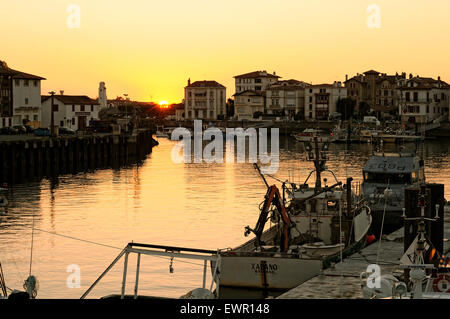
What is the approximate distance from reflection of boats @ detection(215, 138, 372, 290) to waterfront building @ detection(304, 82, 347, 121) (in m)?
148

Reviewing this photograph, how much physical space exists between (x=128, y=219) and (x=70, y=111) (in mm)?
79451

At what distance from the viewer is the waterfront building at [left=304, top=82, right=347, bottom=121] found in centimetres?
18388

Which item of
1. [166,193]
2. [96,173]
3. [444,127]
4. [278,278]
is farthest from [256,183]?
[444,127]

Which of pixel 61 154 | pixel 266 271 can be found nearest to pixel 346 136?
pixel 61 154

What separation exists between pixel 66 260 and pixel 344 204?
10.6 metres

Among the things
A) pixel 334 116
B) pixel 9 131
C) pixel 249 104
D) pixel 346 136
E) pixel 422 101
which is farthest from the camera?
pixel 249 104

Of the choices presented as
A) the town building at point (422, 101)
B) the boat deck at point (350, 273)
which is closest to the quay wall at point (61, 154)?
the boat deck at point (350, 273)

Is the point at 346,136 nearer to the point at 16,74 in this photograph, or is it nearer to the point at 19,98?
the point at 19,98

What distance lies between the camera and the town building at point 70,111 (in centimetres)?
12194

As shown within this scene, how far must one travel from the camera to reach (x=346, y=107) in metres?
178

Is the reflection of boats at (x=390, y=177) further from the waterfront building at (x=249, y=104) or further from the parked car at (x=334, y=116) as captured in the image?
the waterfront building at (x=249, y=104)

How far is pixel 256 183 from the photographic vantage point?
69.4 metres

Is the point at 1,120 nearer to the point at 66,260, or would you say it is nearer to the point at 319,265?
the point at 66,260

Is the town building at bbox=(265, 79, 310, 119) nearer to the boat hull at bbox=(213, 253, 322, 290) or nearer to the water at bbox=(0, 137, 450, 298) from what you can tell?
the water at bbox=(0, 137, 450, 298)
